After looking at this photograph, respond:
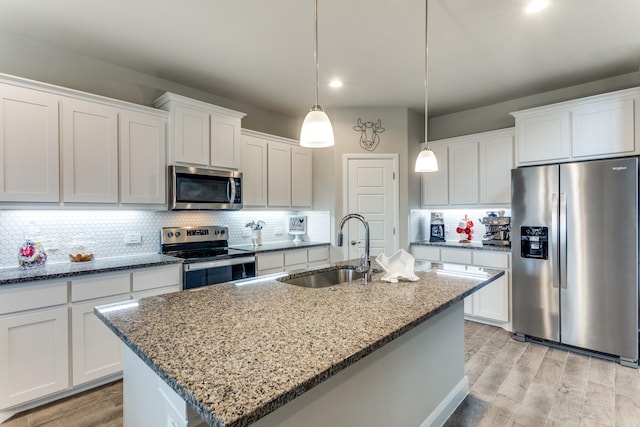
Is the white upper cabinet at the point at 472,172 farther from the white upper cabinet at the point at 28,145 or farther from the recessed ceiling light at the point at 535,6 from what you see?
the white upper cabinet at the point at 28,145

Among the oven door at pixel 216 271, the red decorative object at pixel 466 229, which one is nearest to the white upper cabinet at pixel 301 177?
the oven door at pixel 216 271

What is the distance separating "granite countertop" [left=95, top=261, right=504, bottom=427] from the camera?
0.78 metres

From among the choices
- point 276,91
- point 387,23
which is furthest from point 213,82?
point 387,23

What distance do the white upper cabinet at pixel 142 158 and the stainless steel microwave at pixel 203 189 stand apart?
11cm

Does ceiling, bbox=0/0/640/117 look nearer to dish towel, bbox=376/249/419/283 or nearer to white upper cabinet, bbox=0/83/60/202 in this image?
white upper cabinet, bbox=0/83/60/202

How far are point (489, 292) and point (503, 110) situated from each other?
2.31m

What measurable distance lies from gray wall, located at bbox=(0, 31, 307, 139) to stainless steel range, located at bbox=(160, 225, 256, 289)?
1.39 m

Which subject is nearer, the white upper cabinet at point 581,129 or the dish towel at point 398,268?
the dish towel at point 398,268

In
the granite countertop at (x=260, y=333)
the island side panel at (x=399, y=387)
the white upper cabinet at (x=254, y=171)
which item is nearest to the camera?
the granite countertop at (x=260, y=333)

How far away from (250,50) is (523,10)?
83.2 inches

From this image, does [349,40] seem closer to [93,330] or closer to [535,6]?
[535,6]

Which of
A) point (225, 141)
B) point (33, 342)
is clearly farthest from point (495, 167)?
point (33, 342)

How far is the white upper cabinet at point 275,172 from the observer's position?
3.87m

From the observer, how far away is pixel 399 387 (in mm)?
1610
